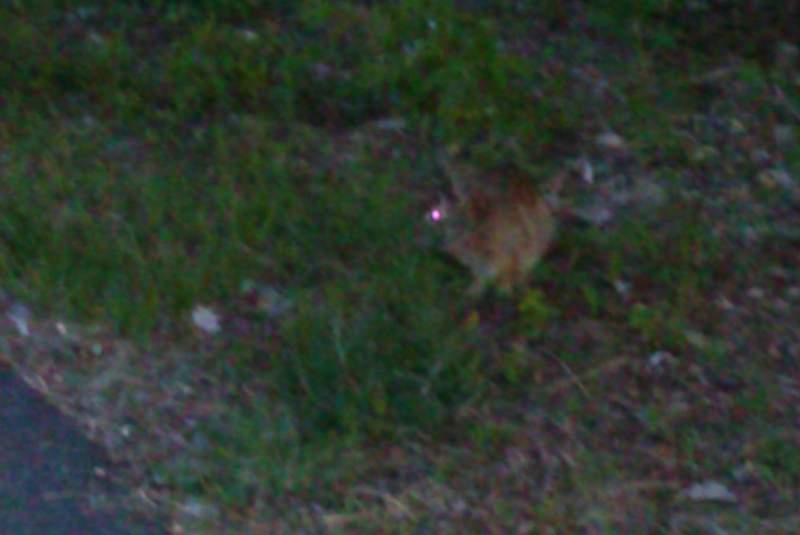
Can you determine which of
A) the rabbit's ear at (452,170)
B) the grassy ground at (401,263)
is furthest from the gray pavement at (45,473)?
the rabbit's ear at (452,170)

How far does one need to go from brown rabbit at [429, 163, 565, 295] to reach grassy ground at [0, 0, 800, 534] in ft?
0.23

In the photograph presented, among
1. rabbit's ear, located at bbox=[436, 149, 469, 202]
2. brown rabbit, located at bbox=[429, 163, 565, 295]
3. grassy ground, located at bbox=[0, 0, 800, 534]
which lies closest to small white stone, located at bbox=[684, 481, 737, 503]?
grassy ground, located at bbox=[0, 0, 800, 534]

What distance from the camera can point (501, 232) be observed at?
5.60m

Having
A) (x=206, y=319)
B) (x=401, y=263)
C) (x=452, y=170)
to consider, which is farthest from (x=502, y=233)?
(x=206, y=319)

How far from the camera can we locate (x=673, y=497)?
4.86 metres

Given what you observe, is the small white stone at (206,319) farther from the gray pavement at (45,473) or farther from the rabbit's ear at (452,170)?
the rabbit's ear at (452,170)

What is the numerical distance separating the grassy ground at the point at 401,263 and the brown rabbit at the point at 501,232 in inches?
2.7

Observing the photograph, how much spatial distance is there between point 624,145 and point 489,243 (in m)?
1.04

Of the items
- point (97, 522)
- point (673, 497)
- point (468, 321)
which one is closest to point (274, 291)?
point (468, 321)

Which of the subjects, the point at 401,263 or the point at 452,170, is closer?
the point at 401,263

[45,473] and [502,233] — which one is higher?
[502,233]

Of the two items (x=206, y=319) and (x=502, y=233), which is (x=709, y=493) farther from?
(x=206, y=319)

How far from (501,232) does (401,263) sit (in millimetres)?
361

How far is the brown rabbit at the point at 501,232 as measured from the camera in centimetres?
561
